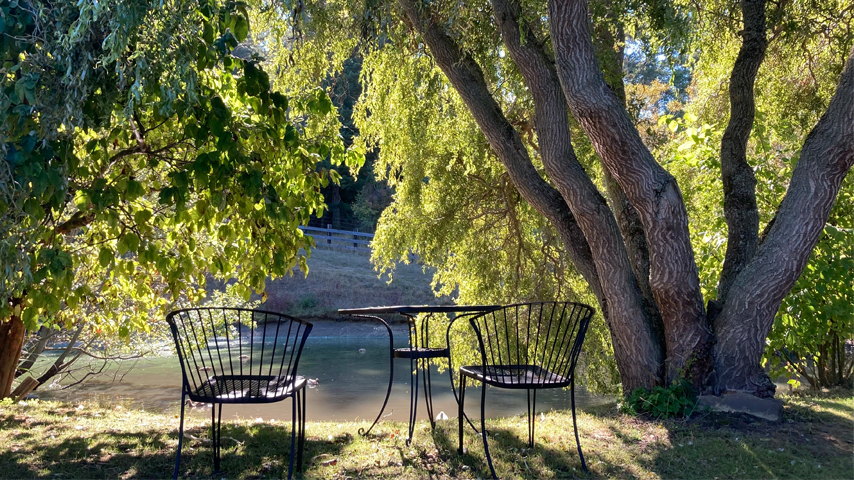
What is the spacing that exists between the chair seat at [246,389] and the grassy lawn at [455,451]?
433 mm

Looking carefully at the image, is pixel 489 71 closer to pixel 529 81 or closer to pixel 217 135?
pixel 529 81

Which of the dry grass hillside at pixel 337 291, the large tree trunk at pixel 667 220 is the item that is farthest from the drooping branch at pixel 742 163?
the dry grass hillside at pixel 337 291

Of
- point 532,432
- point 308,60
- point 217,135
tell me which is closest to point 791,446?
point 532,432

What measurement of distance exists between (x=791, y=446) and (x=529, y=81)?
3.32 metres

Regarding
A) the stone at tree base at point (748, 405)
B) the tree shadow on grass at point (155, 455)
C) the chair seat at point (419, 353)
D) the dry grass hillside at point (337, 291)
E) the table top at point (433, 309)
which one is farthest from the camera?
the dry grass hillside at point (337, 291)

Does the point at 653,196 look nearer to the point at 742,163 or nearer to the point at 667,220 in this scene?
the point at 667,220

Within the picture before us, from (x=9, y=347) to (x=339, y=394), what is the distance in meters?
6.29

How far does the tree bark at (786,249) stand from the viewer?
4.37m

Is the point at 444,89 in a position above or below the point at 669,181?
above

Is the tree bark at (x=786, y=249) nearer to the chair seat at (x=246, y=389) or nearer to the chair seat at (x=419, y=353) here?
the chair seat at (x=419, y=353)

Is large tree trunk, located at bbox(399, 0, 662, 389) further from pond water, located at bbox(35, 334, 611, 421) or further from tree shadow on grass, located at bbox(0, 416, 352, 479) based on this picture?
pond water, located at bbox(35, 334, 611, 421)

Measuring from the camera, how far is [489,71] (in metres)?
7.23

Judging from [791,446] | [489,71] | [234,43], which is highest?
[489,71]

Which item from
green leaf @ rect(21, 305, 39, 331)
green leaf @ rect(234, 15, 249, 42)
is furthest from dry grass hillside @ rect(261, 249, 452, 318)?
green leaf @ rect(234, 15, 249, 42)
